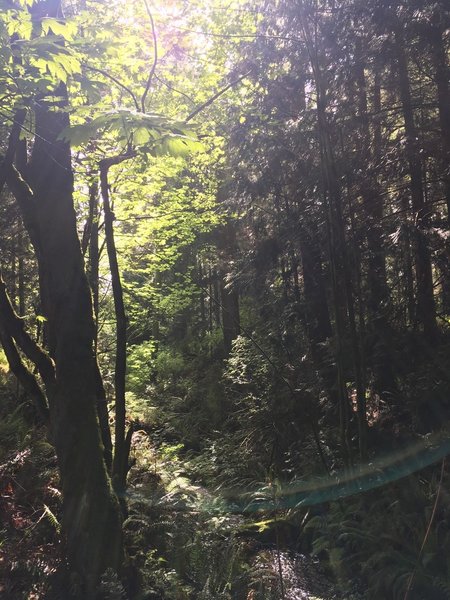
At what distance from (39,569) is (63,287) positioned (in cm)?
258

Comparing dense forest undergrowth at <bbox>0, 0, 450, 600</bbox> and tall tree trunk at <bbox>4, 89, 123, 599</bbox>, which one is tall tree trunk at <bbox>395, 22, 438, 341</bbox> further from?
tall tree trunk at <bbox>4, 89, 123, 599</bbox>

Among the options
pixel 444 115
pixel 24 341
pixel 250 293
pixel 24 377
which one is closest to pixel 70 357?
pixel 24 341

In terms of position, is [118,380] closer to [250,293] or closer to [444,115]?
[250,293]

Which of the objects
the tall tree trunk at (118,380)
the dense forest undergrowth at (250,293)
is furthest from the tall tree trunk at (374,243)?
the tall tree trunk at (118,380)

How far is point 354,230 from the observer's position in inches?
265

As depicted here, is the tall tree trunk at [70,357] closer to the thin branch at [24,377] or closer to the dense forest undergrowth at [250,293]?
the dense forest undergrowth at [250,293]

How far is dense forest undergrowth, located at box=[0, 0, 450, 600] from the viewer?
4.22 metres

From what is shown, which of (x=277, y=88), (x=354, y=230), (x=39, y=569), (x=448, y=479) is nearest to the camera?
(x=39, y=569)

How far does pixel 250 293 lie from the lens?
1052 centimetres

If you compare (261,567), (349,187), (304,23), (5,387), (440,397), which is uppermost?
(304,23)

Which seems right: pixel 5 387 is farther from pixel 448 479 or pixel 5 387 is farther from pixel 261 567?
pixel 448 479

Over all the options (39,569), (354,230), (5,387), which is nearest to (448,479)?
(354,230)

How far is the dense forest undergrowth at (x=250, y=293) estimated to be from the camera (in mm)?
4223

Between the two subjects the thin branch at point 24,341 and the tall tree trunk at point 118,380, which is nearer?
the thin branch at point 24,341
